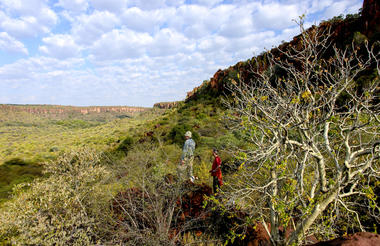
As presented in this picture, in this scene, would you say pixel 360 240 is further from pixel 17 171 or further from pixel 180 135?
pixel 17 171

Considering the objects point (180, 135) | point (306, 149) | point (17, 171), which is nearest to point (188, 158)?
point (306, 149)

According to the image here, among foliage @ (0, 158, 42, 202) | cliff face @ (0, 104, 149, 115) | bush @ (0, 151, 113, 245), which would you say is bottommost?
foliage @ (0, 158, 42, 202)

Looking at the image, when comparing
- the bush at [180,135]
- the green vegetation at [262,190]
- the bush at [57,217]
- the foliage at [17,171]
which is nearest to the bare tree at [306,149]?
the green vegetation at [262,190]

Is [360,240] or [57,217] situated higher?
[360,240]

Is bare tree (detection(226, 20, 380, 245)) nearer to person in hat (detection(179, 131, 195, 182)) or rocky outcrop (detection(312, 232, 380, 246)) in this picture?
rocky outcrop (detection(312, 232, 380, 246))

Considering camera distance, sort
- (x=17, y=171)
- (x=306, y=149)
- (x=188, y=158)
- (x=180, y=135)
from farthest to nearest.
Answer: (x=17, y=171), (x=180, y=135), (x=188, y=158), (x=306, y=149)

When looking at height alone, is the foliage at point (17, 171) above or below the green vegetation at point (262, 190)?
below

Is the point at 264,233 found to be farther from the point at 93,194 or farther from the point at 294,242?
the point at 93,194

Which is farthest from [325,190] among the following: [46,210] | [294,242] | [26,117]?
[26,117]

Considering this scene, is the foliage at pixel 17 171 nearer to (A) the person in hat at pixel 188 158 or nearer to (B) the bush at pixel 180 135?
(B) the bush at pixel 180 135

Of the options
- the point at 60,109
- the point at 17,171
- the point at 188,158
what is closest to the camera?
the point at 188,158

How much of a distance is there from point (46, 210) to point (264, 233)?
4.97 meters

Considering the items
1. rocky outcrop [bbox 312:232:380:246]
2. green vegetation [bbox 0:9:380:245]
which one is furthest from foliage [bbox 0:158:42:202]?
rocky outcrop [bbox 312:232:380:246]

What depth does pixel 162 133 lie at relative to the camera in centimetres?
2039
